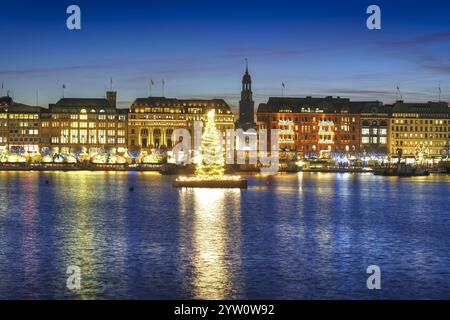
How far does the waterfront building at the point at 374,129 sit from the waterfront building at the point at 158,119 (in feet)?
113

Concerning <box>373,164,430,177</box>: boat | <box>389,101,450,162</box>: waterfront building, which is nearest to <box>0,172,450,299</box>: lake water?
<box>373,164,430,177</box>: boat

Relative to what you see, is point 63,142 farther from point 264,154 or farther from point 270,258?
point 270,258

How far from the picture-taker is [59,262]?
30.0 meters

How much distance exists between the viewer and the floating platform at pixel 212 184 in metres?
68.8

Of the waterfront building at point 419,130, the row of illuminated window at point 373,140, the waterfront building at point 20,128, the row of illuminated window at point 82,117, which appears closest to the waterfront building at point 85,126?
the row of illuminated window at point 82,117

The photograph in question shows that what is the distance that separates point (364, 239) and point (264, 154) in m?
130

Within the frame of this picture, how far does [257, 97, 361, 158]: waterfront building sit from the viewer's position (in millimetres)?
166125

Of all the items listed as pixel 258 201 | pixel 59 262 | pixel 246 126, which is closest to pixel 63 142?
pixel 246 126

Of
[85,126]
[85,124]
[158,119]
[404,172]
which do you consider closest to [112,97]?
[85,124]

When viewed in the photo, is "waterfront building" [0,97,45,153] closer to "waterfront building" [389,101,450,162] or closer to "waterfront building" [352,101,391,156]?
"waterfront building" [352,101,391,156]

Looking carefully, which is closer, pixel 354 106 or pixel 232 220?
pixel 232 220

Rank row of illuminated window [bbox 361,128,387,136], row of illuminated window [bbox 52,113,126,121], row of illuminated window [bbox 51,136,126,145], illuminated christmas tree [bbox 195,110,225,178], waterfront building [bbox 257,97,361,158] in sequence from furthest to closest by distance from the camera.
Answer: row of illuminated window [bbox 361,128,387,136] < waterfront building [bbox 257,97,361,158] < row of illuminated window [bbox 51,136,126,145] < row of illuminated window [bbox 52,113,126,121] < illuminated christmas tree [bbox 195,110,225,178]

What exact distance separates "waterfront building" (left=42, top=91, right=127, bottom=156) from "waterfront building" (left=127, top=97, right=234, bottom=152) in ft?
8.62

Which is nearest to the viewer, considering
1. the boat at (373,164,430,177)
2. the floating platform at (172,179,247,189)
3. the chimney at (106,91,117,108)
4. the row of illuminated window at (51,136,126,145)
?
the floating platform at (172,179,247,189)
